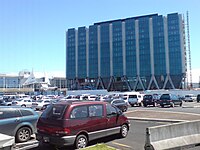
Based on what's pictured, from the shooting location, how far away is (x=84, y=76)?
125 meters

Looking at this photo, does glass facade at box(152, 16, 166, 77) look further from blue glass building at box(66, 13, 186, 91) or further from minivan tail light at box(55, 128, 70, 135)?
minivan tail light at box(55, 128, 70, 135)

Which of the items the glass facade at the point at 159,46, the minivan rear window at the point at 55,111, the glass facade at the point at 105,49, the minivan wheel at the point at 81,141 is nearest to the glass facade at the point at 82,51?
the glass facade at the point at 105,49

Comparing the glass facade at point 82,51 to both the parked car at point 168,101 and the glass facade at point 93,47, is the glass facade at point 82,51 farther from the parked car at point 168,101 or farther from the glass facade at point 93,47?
the parked car at point 168,101

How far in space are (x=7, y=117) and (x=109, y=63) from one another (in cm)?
10983

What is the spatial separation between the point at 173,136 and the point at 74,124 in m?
3.36

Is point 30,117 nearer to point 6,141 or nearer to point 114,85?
point 6,141

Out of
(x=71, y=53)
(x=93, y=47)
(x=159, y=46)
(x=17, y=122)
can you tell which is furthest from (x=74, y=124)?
(x=71, y=53)

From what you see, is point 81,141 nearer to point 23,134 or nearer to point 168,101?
point 23,134

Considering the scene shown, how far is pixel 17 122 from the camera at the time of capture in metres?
10.6

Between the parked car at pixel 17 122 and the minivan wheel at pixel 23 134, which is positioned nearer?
the parked car at pixel 17 122

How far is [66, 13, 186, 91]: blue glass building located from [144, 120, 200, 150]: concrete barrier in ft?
334

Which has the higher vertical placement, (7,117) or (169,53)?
(169,53)

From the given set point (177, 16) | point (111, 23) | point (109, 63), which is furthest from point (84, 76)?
point (177, 16)

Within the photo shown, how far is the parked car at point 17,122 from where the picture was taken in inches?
404
